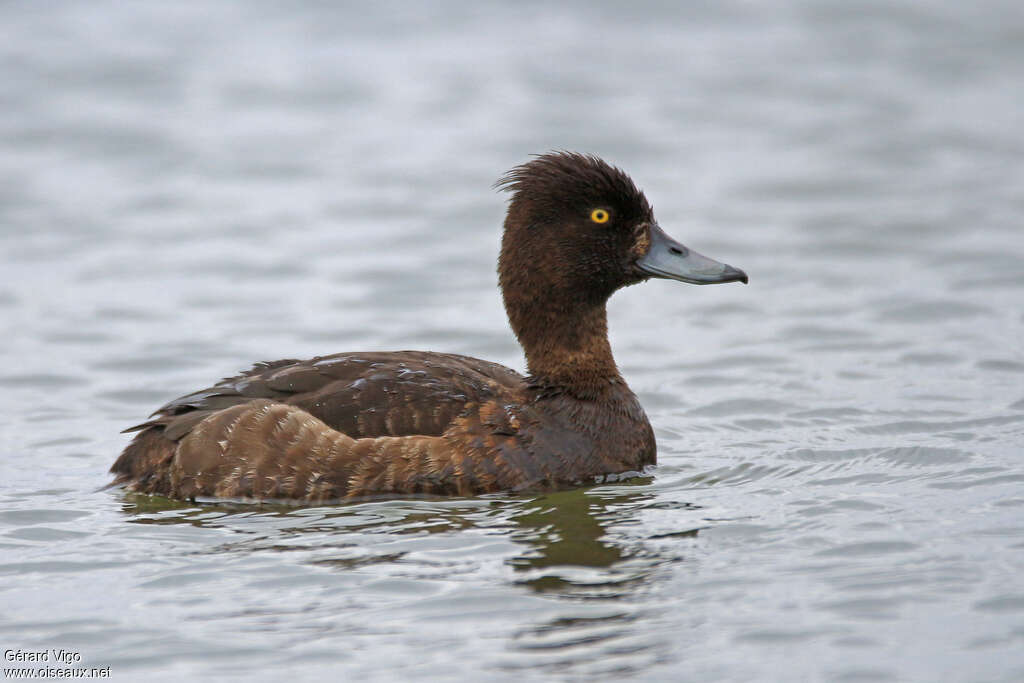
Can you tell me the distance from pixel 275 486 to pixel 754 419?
10.0 ft

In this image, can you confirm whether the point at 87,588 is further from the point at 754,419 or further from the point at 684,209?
the point at 684,209

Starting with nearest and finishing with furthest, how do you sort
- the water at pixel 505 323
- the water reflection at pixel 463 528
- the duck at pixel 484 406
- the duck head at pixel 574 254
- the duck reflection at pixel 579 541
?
the water at pixel 505 323 → the duck reflection at pixel 579 541 → the water reflection at pixel 463 528 → the duck at pixel 484 406 → the duck head at pixel 574 254

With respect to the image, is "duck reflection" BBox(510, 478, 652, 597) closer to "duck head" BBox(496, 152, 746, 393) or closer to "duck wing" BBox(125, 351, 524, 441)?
"duck wing" BBox(125, 351, 524, 441)

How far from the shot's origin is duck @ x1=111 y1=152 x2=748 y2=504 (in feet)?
24.6

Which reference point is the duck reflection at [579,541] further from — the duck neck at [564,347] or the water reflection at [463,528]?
the duck neck at [564,347]

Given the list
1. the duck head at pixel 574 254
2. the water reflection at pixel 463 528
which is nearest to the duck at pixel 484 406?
the duck head at pixel 574 254

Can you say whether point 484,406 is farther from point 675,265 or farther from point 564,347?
point 675,265

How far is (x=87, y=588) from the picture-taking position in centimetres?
648

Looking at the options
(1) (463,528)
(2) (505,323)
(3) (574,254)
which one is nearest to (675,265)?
(3) (574,254)

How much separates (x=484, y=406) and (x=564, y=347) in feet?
2.13

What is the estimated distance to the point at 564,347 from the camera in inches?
319

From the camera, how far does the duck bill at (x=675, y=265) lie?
318 inches

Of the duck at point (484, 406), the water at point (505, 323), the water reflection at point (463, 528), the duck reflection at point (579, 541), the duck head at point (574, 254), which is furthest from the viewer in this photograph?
the duck head at point (574, 254)

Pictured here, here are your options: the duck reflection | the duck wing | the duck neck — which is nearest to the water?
the duck reflection
